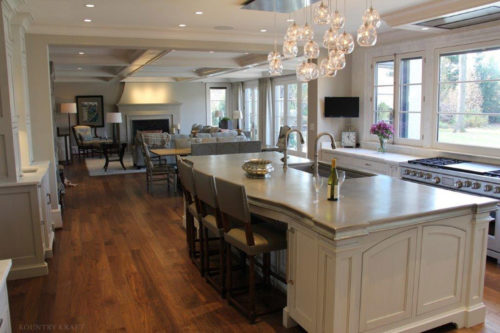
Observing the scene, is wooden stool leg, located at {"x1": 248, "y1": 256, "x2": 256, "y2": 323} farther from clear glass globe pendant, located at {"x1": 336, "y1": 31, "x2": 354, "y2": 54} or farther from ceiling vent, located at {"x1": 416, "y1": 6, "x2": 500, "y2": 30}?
ceiling vent, located at {"x1": 416, "y1": 6, "x2": 500, "y2": 30}

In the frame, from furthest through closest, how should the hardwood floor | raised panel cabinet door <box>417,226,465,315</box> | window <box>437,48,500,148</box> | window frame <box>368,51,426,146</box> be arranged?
window frame <box>368,51,426,146</box> < window <box>437,48,500,148</box> < the hardwood floor < raised panel cabinet door <box>417,226,465,315</box>

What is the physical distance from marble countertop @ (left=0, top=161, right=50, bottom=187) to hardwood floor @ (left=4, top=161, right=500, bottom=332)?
895mm

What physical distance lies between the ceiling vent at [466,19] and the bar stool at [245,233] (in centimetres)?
296

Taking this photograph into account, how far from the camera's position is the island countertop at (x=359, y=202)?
7.75 ft

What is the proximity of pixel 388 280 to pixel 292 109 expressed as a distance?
9.49 m

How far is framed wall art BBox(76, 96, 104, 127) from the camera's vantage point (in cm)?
1366

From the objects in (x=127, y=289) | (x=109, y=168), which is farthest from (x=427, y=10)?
(x=109, y=168)

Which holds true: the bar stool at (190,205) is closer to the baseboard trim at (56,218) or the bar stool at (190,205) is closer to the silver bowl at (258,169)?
the silver bowl at (258,169)

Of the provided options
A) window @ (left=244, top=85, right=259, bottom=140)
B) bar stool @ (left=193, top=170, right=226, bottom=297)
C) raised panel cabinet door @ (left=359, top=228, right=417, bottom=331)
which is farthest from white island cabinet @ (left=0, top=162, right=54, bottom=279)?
window @ (left=244, top=85, right=259, bottom=140)

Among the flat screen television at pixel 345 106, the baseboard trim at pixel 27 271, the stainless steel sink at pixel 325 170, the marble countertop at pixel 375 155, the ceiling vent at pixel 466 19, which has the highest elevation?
the ceiling vent at pixel 466 19

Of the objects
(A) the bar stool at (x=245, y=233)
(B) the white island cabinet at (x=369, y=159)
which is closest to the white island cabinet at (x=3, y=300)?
(A) the bar stool at (x=245, y=233)

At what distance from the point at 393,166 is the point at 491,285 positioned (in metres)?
2.02

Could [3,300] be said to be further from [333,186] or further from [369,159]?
[369,159]

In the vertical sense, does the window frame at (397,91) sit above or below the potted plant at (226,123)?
above
